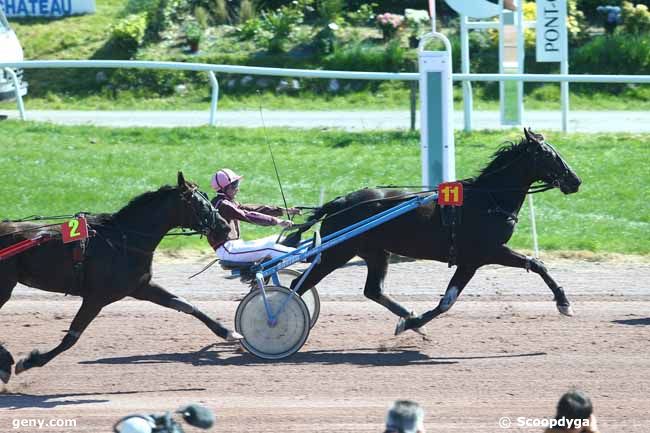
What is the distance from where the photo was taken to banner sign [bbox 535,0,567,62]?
53.7 feet

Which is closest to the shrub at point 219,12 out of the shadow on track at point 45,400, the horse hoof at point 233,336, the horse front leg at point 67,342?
the horse hoof at point 233,336

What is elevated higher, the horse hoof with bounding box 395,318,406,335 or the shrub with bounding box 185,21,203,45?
the shrub with bounding box 185,21,203,45

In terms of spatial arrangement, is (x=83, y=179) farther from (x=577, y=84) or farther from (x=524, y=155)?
(x=577, y=84)

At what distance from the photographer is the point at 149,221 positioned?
336 inches

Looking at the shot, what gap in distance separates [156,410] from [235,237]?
2010mm

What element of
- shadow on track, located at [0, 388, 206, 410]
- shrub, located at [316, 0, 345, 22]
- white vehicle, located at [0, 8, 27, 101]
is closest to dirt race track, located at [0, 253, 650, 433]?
shadow on track, located at [0, 388, 206, 410]

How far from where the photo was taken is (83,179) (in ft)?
47.6

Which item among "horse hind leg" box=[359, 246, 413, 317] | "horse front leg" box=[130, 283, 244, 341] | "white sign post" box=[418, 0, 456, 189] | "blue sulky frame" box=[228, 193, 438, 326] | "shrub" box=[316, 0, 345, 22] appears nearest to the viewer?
"horse front leg" box=[130, 283, 244, 341]

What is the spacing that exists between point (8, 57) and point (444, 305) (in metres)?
11.6

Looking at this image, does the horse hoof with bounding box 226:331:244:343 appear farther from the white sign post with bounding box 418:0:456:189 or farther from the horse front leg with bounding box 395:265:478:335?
the white sign post with bounding box 418:0:456:189

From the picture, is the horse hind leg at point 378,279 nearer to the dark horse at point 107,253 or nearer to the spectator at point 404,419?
the dark horse at point 107,253

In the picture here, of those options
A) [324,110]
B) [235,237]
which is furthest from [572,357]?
[324,110]

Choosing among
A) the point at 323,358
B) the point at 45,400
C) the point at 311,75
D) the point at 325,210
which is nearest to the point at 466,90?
the point at 311,75

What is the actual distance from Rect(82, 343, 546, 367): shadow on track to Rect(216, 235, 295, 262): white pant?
767mm
